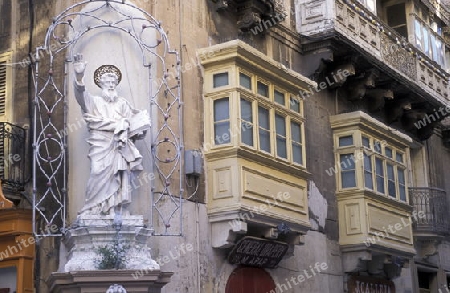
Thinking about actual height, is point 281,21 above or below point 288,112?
above

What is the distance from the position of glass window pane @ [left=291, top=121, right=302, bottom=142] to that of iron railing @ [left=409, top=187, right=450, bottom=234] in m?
5.78

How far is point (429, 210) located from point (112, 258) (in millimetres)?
11402

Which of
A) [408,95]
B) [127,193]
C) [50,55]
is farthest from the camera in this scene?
[408,95]

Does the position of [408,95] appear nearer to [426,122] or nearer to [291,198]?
[426,122]

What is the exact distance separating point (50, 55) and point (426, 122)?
40.8ft

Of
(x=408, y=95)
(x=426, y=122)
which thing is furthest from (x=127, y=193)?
(x=426, y=122)

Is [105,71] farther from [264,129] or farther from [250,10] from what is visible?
[250,10]

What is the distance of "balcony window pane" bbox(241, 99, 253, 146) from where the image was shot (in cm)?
1573

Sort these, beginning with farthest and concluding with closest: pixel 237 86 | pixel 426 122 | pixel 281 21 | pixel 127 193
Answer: pixel 426 122, pixel 281 21, pixel 237 86, pixel 127 193

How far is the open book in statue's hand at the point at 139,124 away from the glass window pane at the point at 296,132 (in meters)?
4.29

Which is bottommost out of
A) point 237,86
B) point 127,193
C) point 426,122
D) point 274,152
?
point 127,193

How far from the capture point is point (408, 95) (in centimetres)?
2175

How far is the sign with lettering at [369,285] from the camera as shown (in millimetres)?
19312

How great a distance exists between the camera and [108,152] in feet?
44.3
